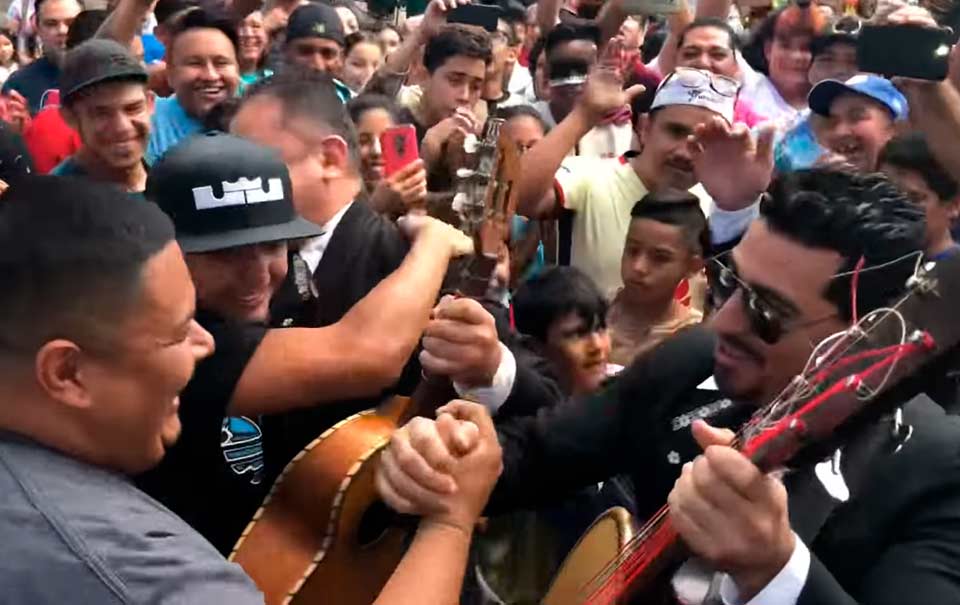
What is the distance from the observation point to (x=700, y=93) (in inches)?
185

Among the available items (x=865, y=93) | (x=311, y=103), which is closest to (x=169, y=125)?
(x=311, y=103)

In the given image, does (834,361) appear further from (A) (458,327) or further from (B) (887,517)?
(A) (458,327)

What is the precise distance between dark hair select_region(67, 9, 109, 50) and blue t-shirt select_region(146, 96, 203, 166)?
90cm

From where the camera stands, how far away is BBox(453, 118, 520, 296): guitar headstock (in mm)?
2541

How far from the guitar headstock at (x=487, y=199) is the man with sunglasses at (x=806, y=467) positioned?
0.54 meters

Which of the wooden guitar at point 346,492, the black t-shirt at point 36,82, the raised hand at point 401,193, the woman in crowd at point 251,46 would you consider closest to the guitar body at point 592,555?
the wooden guitar at point 346,492

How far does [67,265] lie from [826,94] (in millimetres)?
3766

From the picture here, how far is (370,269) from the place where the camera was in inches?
115

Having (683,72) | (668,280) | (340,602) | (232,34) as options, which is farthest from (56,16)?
(340,602)

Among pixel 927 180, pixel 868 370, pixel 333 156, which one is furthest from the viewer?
pixel 927 180

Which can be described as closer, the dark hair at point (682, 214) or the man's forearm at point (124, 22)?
the dark hair at point (682, 214)

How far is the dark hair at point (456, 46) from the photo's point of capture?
602 cm

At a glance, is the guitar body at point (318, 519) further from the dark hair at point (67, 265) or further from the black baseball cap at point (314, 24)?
the black baseball cap at point (314, 24)

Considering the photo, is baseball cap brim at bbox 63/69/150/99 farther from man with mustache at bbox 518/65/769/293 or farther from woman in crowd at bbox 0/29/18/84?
woman in crowd at bbox 0/29/18/84
